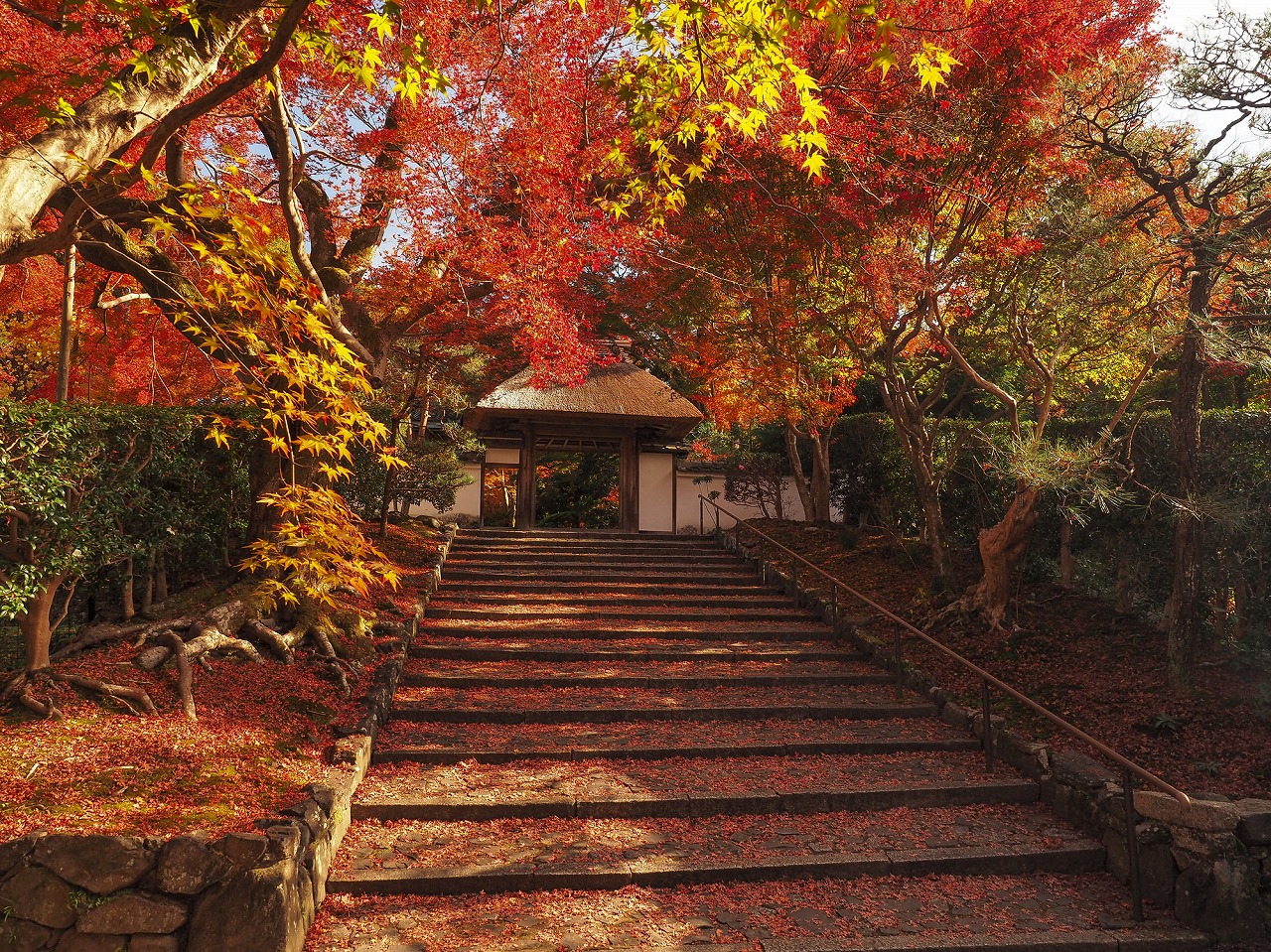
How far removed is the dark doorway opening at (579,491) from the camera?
22.5 m

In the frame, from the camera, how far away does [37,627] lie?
588cm

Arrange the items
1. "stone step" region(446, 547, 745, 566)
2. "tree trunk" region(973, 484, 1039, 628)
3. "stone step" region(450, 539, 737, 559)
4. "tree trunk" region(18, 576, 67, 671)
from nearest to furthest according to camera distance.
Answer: "tree trunk" region(18, 576, 67, 671) → "tree trunk" region(973, 484, 1039, 628) → "stone step" region(446, 547, 745, 566) → "stone step" region(450, 539, 737, 559)

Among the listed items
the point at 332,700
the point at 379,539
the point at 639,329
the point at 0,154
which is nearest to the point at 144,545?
the point at 332,700

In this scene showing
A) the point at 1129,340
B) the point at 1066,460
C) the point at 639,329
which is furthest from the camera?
the point at 639,329

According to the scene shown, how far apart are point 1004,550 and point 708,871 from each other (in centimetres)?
515

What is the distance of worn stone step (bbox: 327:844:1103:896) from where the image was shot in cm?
470

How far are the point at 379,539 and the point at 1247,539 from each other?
429 inches

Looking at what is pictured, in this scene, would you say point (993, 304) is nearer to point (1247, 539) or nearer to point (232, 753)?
point (1247, 539)

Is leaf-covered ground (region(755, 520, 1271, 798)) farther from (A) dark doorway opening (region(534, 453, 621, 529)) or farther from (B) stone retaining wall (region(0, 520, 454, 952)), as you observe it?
(A) dark doorway opening (region(534, 453, 621, 529))

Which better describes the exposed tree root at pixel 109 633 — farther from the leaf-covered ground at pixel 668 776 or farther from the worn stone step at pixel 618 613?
the worn stone step at pixel 618 613

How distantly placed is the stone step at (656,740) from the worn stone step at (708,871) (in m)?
1.60

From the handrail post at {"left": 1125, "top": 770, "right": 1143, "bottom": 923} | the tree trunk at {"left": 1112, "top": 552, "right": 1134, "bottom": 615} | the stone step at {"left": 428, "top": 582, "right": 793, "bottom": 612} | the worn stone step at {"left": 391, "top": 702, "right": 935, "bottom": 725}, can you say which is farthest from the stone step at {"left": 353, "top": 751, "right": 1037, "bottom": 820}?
the stone step at {"left": 428, "top": 582, "right": 793, "bottom": 612}

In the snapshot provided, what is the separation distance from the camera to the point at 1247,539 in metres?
6.80

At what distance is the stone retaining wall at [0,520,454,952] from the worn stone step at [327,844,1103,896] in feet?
2.22
